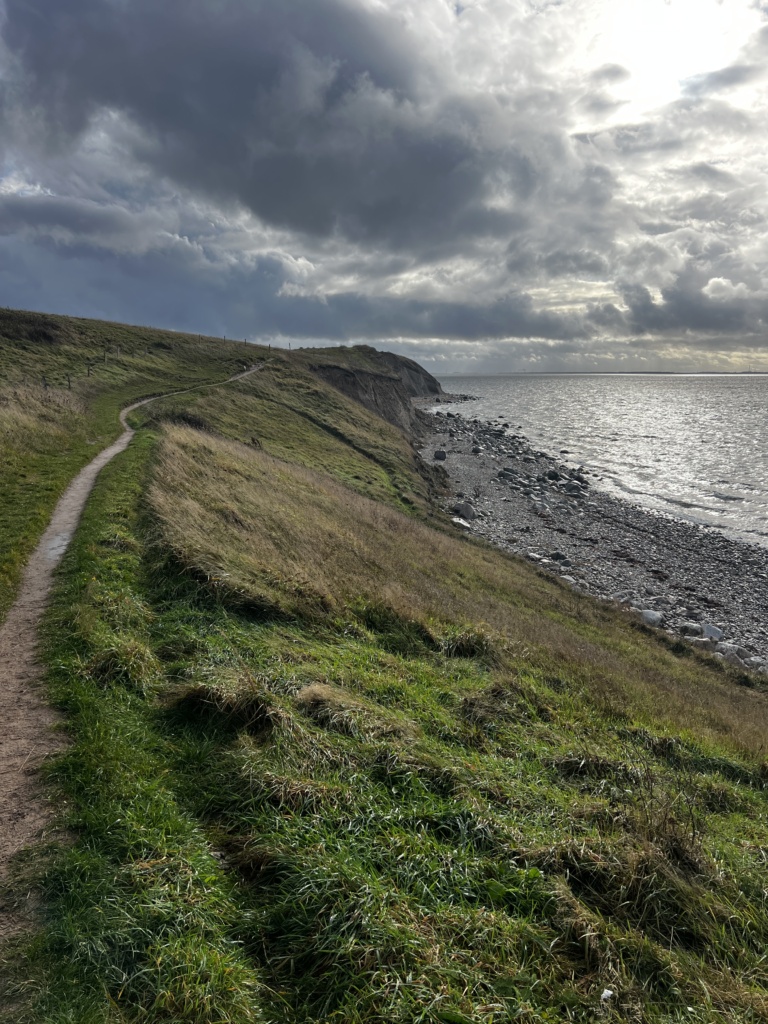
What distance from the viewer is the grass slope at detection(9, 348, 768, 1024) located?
411 cm

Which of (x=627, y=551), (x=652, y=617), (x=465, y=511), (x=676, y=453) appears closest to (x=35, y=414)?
(x=465, y=511)

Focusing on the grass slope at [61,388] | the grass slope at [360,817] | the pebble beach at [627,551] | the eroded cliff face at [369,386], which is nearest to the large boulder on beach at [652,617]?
the pebble beach at [627,551]

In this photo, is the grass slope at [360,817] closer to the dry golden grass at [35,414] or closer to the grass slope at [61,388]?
the grass slope at [61,388]

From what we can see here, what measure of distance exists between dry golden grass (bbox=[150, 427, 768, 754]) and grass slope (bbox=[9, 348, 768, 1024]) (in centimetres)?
20

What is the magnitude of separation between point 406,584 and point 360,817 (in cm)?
1137

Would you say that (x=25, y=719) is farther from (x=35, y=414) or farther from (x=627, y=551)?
(x=627, y=551)

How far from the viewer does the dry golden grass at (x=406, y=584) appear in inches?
488

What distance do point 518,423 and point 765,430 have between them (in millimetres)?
40292

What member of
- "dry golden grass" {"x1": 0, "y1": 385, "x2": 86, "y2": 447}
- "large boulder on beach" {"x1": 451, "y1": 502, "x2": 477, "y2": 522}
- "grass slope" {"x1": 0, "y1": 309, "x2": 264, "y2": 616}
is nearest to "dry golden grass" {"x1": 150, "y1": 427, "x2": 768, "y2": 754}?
"grass slope" {"x1": 0, "y1": 309, "x2": 264, "y2": 616}

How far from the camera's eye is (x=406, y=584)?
16953 mm

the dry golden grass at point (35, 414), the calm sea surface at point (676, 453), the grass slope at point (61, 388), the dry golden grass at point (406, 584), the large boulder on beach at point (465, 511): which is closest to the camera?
the dry golden grass at point (406, 584)

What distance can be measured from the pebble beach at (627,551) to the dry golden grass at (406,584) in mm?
4220

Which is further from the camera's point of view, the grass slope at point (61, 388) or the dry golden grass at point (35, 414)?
the dry golden grass at point (35, 414)

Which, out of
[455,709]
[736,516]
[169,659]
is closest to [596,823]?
[455,709]
